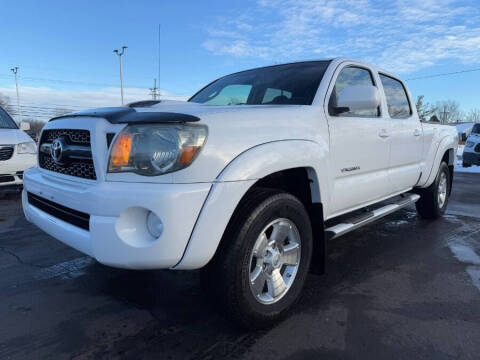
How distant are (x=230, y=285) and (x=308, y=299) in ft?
3.11

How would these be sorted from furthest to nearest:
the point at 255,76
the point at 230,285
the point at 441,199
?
the point at 441,199 → the point at 255,76 → the point at 230,285

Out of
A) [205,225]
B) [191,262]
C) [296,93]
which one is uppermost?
[296,93]

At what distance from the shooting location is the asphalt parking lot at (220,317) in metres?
2.12

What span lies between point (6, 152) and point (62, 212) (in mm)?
4448

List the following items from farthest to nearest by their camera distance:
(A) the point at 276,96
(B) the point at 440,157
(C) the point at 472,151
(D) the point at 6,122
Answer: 1. (C) the point at 472,151
2. (D) the point at 6,122
3. (B) the point at 440,157
4. (A) the point at 276,96

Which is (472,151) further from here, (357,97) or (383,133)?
(357,97)

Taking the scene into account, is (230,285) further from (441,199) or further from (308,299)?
(441,199)

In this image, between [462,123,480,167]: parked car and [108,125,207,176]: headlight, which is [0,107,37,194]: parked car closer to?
[108,125,207,176]: headlight

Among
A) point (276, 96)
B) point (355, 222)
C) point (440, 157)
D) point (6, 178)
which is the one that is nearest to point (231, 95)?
point (276, 96)

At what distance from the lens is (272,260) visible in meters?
2.37

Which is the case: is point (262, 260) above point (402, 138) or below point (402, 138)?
below

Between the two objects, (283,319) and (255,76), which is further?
(255,76)

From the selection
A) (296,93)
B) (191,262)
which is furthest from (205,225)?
(296,93)

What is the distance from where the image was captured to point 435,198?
5.12 metres
